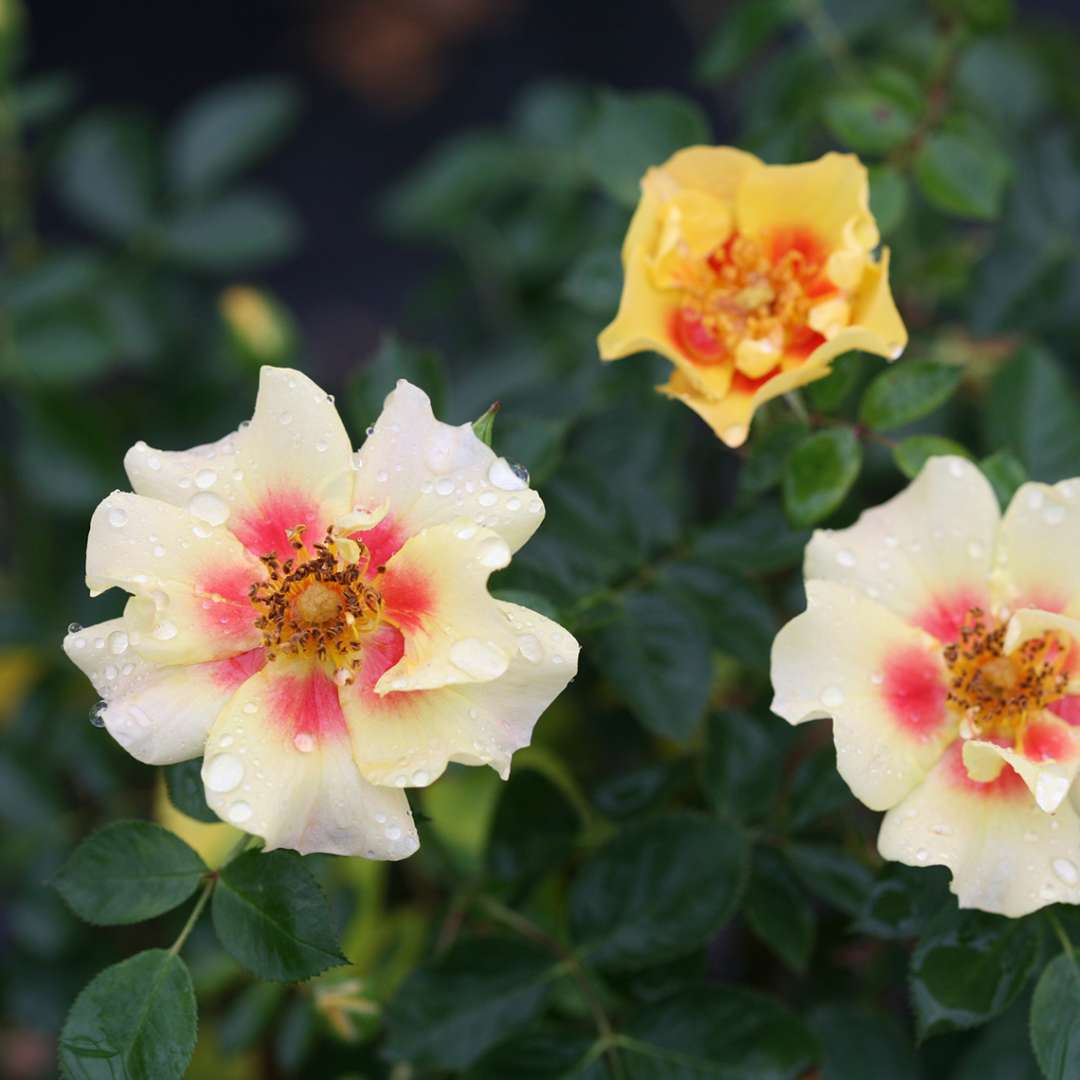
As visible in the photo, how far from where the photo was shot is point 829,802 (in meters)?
1.24

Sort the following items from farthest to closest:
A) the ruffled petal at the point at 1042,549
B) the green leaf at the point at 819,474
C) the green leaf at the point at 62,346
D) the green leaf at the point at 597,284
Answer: the green leaf at the point at 62,346 < the green leaf at the point at 597,284 < the green leaf at the point at 819,474 < the ruffled petal at the point at 1042,549

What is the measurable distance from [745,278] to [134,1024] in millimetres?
770

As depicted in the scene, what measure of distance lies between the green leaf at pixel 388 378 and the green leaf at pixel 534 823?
378 mm

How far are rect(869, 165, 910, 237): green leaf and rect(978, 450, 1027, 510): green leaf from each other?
30cm

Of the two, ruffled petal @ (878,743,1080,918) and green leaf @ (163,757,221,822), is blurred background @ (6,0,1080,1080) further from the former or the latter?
ruffled petal @ (878,743,1080,918)

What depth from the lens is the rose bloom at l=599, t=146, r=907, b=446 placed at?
1.06 m

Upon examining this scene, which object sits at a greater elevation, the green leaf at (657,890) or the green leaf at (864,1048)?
the green leaf at (657,890)

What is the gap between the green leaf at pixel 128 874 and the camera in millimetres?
1012

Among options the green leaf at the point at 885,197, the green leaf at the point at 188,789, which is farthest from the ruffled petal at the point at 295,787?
the green leaf at the point at 885,197

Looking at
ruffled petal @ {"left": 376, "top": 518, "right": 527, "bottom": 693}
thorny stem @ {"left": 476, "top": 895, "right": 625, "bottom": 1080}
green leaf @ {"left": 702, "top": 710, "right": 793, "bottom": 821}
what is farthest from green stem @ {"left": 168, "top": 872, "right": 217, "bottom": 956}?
green leaf @ {"left": 702, "top": 710, "right": 793, "bottom": 821}

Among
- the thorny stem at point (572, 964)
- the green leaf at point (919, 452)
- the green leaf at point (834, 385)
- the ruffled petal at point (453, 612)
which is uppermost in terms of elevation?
the ruffled petal at point (453, 612)

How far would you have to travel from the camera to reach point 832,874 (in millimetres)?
1245

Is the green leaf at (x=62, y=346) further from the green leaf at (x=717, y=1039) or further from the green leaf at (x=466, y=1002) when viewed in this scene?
the green leaf at (x=717, y=1039)

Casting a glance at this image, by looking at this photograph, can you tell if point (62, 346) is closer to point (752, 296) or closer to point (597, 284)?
point (597, 284)
